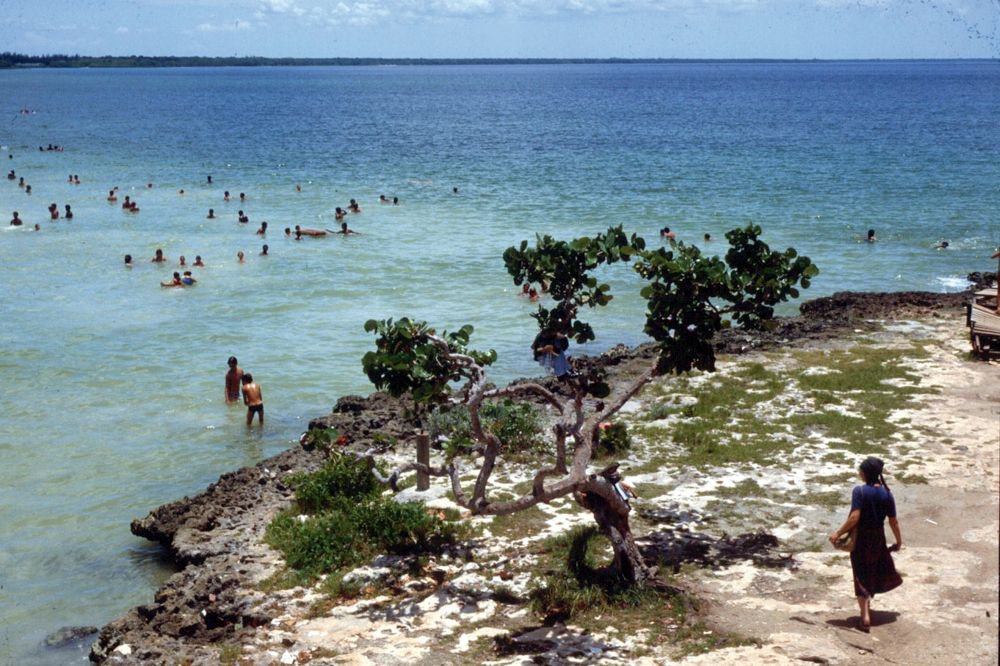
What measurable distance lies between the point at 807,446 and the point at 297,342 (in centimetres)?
1365

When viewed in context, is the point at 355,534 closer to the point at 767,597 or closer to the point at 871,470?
the point at 767,597

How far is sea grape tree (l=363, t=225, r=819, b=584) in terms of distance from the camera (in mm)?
11383

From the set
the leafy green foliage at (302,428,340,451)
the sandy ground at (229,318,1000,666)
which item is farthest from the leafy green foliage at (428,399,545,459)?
the leafy green foliage at (302,428,340,451)

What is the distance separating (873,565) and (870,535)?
31 cm

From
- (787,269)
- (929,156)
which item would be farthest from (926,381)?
(929,156)

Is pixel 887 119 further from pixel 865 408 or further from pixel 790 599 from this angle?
pixel 790 599

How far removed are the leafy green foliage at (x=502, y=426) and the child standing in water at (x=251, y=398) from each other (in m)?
3.63

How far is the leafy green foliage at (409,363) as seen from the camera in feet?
37.0

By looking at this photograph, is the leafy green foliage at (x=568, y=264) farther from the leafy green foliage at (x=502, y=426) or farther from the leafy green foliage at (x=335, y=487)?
the leafy green foliage at (x=335, y=487)

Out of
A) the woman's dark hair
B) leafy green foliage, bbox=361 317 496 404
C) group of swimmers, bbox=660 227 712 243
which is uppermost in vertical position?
leafy green foliage, bbox=361 317 496 404

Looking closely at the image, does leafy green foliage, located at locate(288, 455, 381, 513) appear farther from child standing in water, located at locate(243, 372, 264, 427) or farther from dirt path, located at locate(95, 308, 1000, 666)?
child standing in water, located at locate(243, 372, 264, 427)

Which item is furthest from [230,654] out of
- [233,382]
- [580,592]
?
[233,382]

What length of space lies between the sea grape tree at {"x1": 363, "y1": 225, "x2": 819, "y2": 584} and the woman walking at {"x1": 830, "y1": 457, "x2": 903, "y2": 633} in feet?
7.71

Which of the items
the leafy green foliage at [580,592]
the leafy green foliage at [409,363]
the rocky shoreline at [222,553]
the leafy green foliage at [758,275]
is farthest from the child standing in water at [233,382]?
A: the leafy green foliage at [758,275]
